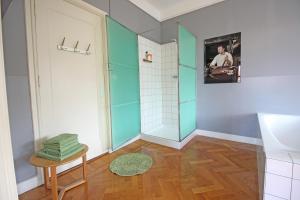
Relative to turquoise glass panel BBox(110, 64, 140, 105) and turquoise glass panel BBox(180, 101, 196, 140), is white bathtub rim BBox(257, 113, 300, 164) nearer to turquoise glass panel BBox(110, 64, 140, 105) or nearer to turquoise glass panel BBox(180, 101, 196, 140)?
turquoise glass panel BBox(180, 101, 196, 140)

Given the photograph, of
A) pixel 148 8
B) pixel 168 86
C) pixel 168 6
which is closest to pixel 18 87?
pixel 148 8

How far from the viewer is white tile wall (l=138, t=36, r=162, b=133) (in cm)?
319

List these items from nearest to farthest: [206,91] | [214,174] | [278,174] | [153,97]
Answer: [278,174] → [214,174] → [206,91] → [153,97]

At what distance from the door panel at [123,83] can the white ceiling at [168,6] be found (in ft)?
2.46

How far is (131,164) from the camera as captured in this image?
2096mm

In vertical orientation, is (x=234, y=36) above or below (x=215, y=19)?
below

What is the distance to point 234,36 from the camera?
2723 mm

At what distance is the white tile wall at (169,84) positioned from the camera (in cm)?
363

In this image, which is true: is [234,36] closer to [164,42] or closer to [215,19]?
[215,19]

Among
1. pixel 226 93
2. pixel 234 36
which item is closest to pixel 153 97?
pixel 226 93

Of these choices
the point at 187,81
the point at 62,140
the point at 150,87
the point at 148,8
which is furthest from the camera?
the point at 150,87

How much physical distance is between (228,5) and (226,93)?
1.48 m

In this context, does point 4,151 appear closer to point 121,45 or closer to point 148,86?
point 121,45

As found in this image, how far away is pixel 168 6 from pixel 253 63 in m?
1.97
